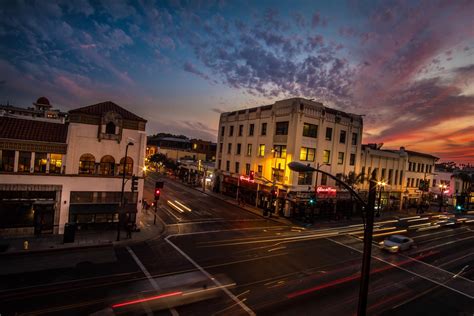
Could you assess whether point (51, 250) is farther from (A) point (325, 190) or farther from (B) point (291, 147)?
(A) point (325, 190)

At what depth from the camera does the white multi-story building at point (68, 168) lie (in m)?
21.6

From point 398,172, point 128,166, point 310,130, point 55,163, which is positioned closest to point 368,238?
point 128,166

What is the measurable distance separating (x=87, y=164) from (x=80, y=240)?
6711 mm

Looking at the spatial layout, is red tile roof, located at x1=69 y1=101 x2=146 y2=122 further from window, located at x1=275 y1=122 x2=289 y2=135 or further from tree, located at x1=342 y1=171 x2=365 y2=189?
tree, located at x1=342 y1=171 x2=365 y2=189

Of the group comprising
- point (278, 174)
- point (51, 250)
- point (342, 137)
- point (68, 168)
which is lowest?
point (51, 250)

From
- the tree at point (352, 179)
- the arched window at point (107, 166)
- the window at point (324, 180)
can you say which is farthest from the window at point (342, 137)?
the arched window at point (107, 166)

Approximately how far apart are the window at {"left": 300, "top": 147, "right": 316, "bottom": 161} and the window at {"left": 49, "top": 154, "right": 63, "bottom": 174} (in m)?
27.8

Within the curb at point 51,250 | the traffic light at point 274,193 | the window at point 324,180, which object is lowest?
the curb at point 51,250

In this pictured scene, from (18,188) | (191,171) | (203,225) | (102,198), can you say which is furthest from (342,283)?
(191,171)

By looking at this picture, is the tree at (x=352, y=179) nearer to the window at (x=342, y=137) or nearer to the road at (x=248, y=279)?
the window at (x=342, y=137)

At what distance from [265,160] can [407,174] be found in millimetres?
30251

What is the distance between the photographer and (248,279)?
1623 cm

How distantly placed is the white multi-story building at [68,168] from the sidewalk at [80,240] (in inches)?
49.0

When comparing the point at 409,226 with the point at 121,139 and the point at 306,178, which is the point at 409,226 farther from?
the point at 121,139
